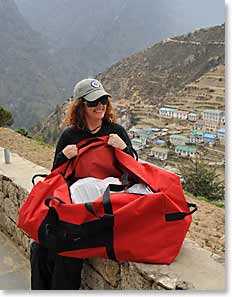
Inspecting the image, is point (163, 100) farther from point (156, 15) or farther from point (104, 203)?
point (156, 15)

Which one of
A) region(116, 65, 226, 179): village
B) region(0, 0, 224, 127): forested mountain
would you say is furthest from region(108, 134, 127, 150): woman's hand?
region(0, 0, 224, 127): forested mountain

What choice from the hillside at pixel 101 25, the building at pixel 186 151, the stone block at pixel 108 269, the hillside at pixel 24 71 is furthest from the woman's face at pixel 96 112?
the hillside at pixel 101 25

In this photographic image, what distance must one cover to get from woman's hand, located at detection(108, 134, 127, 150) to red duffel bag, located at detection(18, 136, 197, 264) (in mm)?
174

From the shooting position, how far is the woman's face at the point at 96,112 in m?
1.77

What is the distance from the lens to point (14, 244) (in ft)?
8.29

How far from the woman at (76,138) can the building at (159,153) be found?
40.7 ft

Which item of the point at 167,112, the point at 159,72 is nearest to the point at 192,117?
the point at 167,112

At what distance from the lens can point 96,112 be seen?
5.82 feet

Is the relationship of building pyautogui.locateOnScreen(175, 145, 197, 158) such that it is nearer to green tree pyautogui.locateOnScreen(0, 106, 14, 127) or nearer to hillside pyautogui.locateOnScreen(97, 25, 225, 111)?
green tree pyautogui.locateOnScreen(0, 106, 14, 127)

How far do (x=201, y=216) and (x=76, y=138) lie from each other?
3.16m

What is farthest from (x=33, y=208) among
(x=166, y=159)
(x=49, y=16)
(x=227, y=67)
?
(x=49, y=16)

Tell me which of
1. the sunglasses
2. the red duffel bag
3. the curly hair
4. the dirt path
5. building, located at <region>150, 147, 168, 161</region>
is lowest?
building, located at <region>150, 147, 168, 161</region>

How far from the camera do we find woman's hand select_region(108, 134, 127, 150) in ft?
5.61

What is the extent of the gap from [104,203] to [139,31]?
7605cm
